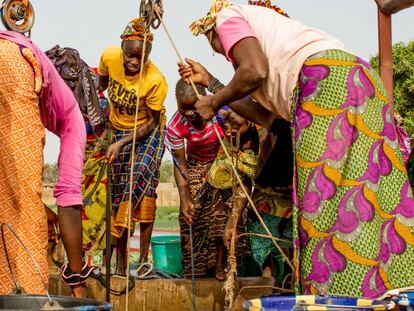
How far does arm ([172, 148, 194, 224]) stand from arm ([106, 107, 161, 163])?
0.85 ft

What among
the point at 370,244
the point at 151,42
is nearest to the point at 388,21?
the point at 370,244

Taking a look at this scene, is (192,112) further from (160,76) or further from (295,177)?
(295,177)

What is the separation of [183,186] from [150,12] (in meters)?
2.50

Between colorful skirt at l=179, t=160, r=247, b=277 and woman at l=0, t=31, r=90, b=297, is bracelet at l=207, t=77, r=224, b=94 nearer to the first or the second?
woman at l=0, t=31, r=90, b=297

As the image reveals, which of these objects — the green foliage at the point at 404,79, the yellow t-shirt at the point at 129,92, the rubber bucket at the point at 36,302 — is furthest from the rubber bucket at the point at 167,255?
the green foliage at the point at 404,79

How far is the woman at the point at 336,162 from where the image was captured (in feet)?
13.4

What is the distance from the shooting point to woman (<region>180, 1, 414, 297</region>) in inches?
160

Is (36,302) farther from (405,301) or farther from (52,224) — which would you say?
(52,224)

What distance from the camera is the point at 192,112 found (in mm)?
7367

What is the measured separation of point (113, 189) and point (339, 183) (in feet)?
12.4

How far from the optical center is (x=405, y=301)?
10.9 feet

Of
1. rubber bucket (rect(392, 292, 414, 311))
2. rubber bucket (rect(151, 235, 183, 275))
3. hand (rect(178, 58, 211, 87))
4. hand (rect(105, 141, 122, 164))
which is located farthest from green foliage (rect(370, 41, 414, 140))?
rubber bucket (rect(392, 292, 414, 311))

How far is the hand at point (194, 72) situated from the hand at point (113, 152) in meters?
2.26

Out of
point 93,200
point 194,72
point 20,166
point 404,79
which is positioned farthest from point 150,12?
point 404,79
